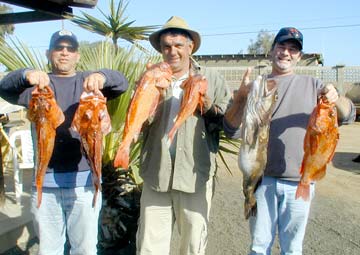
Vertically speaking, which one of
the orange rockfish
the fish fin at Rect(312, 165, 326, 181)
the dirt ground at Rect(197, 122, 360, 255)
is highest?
the orange rockfish

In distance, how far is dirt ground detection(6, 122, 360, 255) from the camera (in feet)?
19.4

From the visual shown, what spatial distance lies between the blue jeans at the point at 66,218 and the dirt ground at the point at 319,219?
2548mm

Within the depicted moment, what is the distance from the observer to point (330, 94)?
331cm

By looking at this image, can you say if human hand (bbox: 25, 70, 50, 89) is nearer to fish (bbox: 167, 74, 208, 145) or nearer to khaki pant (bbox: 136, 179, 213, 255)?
fish (bbox: 167, 74, 208, 145)

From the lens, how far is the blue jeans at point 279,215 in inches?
142

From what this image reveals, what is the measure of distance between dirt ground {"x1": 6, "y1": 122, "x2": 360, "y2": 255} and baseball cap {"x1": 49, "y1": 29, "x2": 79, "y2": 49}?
2.67 m

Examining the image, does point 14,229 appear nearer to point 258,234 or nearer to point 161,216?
point 161,216

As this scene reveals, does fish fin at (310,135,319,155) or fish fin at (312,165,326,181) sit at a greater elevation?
fish fin at (310,135,319,155)

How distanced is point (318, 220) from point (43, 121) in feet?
16.9

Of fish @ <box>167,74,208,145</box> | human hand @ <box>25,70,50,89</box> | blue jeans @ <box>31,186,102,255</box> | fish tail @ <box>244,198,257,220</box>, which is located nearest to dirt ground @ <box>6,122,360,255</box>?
blue jeans @ <box>31,186,102,255</box>

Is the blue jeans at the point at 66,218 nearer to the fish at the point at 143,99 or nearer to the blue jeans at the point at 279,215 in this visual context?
the fish at the point at 143,99

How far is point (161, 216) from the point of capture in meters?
3.91

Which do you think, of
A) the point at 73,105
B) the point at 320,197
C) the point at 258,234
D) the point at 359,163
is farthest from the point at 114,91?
the point at 359,163

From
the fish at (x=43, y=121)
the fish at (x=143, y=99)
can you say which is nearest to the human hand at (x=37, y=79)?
the fish at (x=43, y=121)
